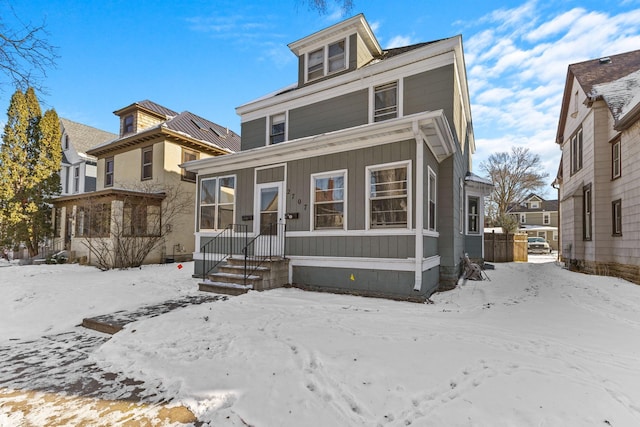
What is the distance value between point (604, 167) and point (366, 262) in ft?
29.6

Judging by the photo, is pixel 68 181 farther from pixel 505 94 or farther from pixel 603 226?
pixel 603 226

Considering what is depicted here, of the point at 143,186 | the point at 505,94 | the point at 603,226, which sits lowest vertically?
the point at 603,226

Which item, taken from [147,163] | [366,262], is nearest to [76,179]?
[147,163]

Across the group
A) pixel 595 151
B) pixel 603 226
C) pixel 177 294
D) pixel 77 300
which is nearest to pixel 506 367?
pixel 177 294

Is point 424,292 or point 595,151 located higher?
point 595,151

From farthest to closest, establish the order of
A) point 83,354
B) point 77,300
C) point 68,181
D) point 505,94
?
point 68,181 → point 505,94 → point 77,300 → point 83,354

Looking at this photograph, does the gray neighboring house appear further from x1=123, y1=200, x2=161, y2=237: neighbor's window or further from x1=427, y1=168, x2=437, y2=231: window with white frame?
x1=427, y1=168, x2=437, y2=231: window with white frame

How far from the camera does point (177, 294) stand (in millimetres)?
6918

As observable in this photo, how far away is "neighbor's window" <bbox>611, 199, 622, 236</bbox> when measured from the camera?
894 centimetres

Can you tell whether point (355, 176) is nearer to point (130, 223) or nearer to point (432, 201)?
point (432, 201)

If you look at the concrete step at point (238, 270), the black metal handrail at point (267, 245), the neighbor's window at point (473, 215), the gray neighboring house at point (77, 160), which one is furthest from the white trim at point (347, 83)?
the gray neighboring house at point (77, 160)

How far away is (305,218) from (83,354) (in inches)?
197

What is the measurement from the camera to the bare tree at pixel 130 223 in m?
11.8

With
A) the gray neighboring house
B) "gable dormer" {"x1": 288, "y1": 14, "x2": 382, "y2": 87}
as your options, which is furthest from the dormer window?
the gray neighboring house
